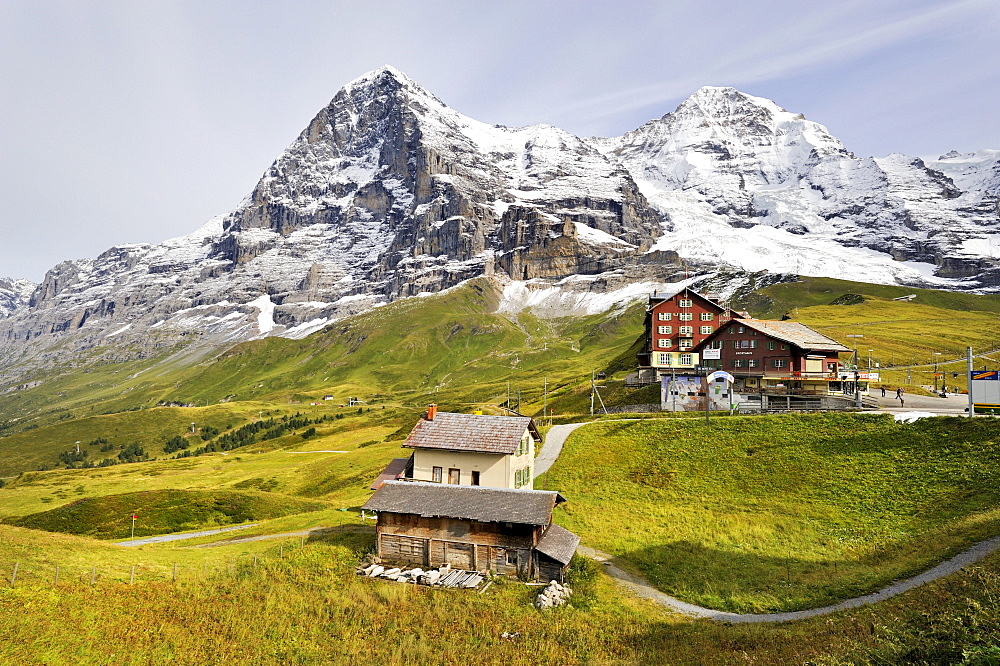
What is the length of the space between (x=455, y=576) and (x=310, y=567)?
10.5 metres

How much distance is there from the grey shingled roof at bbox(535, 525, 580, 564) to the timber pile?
486cm

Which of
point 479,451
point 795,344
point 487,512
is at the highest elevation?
point 795,344

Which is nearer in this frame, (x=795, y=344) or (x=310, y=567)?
(x=310, y=567)

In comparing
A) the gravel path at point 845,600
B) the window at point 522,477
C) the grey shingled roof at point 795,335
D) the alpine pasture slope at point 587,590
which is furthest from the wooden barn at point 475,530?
the grey shingled roof at point 795,335

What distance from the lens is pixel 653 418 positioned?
7494cm

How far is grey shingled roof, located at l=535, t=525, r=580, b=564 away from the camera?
3638 cm

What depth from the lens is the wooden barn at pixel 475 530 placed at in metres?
37.8

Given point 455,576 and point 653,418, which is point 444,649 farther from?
point 653,418

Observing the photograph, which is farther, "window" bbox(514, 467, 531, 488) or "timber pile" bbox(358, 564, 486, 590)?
"window" bbox(514, 467, 531, 488)

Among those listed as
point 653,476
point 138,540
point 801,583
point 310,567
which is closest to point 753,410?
point 653,476

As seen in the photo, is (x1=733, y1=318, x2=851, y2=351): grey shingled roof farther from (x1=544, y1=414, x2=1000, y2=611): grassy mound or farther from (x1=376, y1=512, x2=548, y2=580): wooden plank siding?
(x1=376, y1=512, x2=548, y2=580): wooden plank siding

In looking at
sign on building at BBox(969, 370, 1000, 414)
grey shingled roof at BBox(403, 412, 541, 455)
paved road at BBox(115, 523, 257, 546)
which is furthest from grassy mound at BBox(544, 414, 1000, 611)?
paved road at BBox(115, 523, 257, 546)

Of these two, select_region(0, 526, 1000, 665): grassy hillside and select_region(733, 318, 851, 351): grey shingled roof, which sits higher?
select_region(733, 318, 851, 351): grey shingled roof

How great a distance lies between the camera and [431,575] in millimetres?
37625
